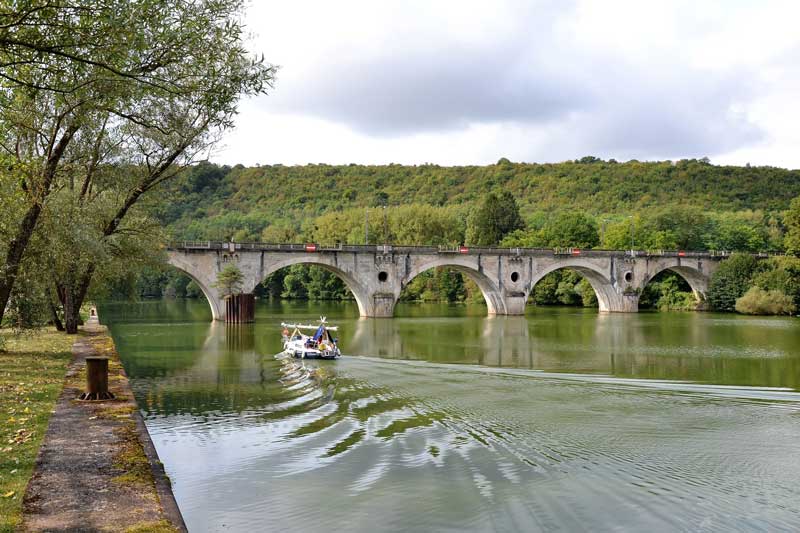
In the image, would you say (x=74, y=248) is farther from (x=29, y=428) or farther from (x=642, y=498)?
(x=642, y=498)

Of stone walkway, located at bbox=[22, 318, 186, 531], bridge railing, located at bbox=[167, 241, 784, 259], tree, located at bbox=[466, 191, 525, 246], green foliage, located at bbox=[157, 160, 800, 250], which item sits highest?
green foliage, located at bbox=[157, 160, 800, 250]

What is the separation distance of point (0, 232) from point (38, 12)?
8.38 m

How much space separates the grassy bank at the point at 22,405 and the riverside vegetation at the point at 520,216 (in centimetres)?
957

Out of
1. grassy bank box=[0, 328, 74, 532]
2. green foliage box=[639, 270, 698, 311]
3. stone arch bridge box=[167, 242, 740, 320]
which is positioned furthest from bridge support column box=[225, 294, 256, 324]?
green foliage box=[639, 270, 698, 311]

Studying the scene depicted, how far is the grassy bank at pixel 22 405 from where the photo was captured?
329 inches

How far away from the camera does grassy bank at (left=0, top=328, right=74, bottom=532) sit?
8357 millimetres

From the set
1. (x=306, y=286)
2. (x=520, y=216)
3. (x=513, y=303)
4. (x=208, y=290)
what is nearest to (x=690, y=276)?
(x=513, y=303)

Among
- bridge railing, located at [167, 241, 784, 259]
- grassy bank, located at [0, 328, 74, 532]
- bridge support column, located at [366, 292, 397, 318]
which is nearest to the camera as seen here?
grassy bank, located at [0, 328, 74, 532]

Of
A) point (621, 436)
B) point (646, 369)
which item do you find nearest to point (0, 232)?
point (621, 436)

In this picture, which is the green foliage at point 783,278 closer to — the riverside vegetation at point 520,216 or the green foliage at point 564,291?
the riverside vegetation at point 520,216

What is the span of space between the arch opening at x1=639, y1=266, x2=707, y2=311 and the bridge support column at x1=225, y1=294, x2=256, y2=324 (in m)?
34.8

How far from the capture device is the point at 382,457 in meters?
12.4

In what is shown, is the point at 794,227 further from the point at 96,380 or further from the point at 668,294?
the point at 96,380

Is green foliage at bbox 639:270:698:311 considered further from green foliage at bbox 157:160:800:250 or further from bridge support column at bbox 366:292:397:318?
bridge support column at bbox 366:292:397:318
